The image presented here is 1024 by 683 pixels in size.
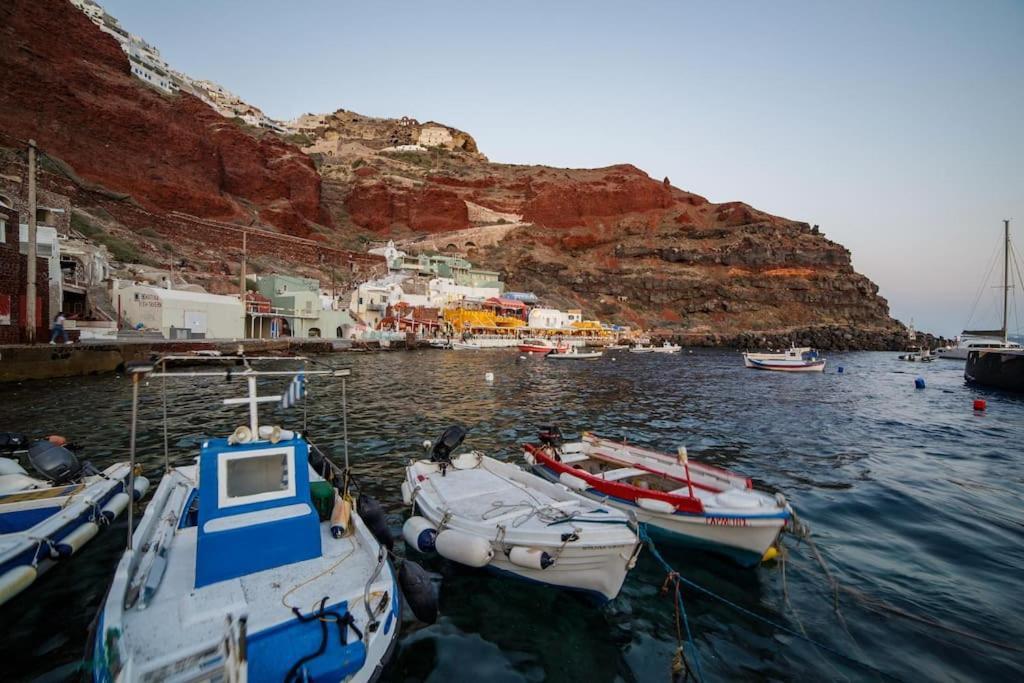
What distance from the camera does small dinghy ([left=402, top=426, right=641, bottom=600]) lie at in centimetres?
629

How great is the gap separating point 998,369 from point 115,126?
11656 cm

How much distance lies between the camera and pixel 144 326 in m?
38.9

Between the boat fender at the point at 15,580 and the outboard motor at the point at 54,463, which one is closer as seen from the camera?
the boat fender at the point at 15,580

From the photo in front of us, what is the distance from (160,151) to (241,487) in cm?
10013

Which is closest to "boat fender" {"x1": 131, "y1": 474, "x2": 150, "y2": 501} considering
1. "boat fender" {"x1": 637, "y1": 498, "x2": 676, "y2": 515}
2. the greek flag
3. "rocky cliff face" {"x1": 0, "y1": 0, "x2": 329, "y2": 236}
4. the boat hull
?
the greek flag

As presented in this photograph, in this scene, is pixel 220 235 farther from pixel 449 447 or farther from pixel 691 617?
pixel 691 617

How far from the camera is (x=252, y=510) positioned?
17.7 feet

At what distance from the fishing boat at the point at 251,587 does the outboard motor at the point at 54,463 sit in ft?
13.8

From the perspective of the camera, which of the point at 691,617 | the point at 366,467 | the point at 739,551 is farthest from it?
the point at 366,467

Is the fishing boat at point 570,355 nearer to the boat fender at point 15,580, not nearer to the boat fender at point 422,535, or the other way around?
the boat fender at point 422,535

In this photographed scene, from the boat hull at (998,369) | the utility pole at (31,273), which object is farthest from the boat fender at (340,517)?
the boat hull at (998,369)

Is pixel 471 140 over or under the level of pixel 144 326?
over

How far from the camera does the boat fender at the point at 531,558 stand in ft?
20.5

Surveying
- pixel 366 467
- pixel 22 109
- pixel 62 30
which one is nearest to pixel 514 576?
pixel 366 467
